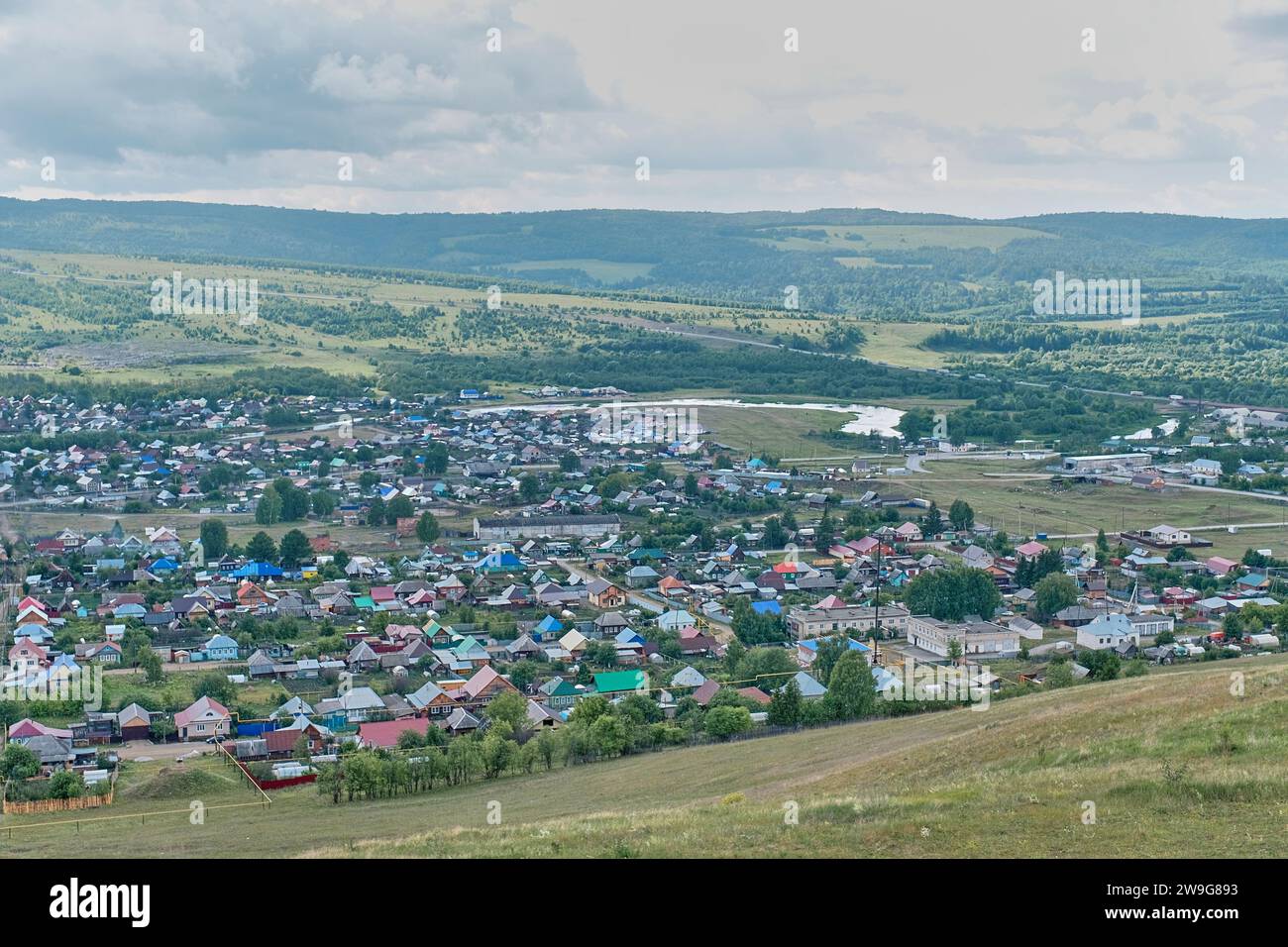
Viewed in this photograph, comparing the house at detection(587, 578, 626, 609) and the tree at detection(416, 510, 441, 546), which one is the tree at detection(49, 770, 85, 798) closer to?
the house at detection(587, 578, 626, 609)

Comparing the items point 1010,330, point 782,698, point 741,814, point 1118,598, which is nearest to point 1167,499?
point 1118,598

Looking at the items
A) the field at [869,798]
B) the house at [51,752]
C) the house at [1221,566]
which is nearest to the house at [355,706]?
the field at [869,798]

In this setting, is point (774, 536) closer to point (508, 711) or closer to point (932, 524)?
point (932, 524)

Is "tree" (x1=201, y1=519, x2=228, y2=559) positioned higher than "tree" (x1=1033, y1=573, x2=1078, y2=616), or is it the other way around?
"tree" (x1=201, y1=519, x2=228, y2=559)

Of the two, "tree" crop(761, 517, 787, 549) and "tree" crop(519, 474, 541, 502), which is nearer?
"tree" crop(761, 517, 787, 549)

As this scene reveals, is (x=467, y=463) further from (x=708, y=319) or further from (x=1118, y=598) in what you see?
(x=708, y=319)

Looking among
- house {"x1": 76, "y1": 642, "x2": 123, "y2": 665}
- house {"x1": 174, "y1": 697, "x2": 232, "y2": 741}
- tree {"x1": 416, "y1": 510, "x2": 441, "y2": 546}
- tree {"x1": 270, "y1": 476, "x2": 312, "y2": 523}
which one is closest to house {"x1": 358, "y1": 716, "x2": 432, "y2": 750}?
house {"x1": 174, "y1": 697, "x2": 232, "y2": 741}
